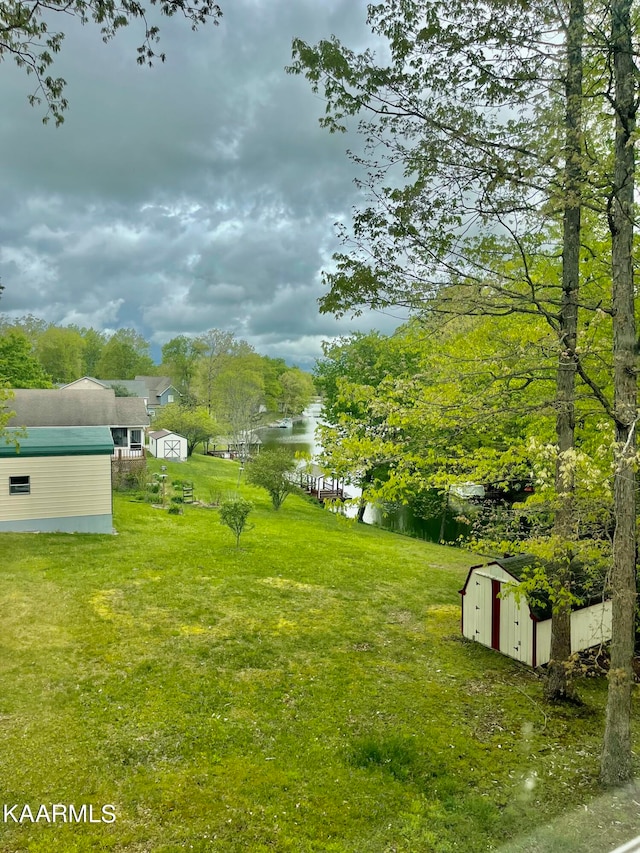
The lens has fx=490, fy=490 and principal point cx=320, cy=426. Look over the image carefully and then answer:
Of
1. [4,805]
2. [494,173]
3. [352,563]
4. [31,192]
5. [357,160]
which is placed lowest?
[352,563]

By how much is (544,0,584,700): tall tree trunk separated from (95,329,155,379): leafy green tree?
204ft

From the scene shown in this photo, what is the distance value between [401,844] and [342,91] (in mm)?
6791

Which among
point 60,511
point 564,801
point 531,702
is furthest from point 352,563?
point 564,801

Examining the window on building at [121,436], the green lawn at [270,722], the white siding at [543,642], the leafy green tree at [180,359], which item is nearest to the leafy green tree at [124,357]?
the leafy green tree at [180,359]

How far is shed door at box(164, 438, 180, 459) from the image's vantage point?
3344cm

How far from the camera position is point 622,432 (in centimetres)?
457

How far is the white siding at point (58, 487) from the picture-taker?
13.5 meters

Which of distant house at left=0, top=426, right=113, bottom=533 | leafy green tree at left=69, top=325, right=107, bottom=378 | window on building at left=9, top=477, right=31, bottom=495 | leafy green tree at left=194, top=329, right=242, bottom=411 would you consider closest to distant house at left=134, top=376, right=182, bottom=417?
leafy green tree at left=194, top=329, right=242, bottom=411

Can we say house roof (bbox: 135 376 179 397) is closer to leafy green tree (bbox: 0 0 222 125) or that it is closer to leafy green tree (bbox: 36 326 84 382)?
leafy green tree (bbox: 36 326 84 382)

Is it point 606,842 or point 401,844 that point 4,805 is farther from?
point 606,842

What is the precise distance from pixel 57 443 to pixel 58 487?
4.14 feet

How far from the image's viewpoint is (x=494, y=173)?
4.96 meters

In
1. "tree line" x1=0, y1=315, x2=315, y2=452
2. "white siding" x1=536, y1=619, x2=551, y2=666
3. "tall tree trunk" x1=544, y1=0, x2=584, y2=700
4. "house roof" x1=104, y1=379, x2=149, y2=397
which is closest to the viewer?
"tall tree trunk" x1=544, y1=0, x2=584, y2=700

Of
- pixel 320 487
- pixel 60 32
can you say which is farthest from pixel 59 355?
pixel 60 32
